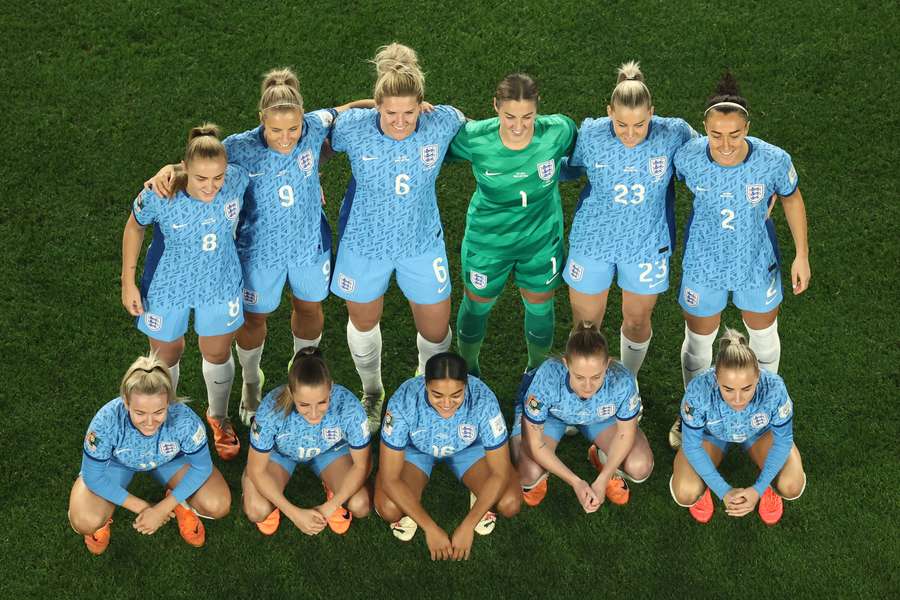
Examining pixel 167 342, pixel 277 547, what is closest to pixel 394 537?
pixel 277 547

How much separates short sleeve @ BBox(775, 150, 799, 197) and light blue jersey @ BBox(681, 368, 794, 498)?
2.84ft

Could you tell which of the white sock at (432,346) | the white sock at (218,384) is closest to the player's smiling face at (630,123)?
the white sock at (432,346)

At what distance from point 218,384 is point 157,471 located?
0.52 metres

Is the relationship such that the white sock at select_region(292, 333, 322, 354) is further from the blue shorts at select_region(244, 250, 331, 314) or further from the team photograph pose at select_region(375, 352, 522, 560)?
the team photograph pose at select_region(375, 352, 522, 560)

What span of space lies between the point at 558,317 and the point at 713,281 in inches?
53.4

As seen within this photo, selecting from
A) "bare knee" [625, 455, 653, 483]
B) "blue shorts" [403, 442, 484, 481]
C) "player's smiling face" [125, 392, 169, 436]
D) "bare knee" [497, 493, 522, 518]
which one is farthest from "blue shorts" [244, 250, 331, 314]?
"bare knee" [625, 455, 653, 483]

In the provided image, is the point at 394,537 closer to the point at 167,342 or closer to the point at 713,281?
the point at 167,342

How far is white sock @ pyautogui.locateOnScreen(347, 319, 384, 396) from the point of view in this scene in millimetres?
6066

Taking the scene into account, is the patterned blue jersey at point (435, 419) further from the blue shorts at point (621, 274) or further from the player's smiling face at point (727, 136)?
the player's smiling face at point (727, 136)

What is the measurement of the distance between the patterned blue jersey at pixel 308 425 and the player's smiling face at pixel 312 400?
8 centimetres

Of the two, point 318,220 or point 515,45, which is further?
point 515,45

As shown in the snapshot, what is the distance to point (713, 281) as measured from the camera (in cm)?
575

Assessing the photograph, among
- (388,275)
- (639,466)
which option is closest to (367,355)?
(388,275)

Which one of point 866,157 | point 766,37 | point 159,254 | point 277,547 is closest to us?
point 159,254
